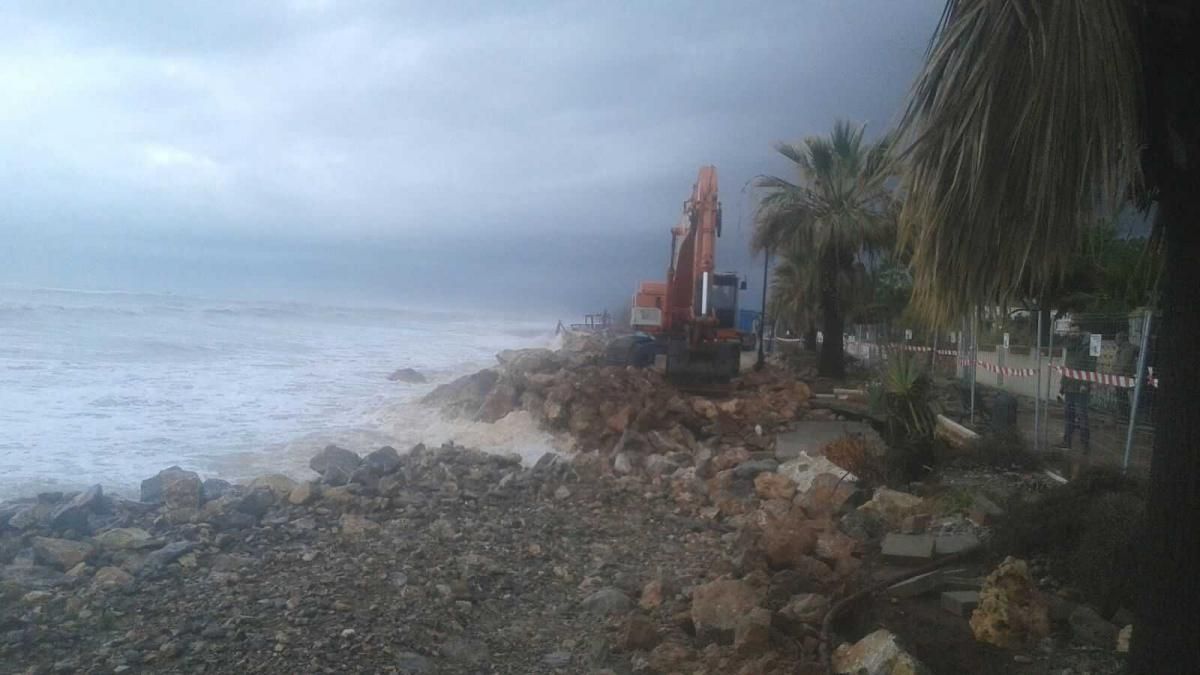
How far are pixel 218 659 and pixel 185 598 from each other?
65.8 inches

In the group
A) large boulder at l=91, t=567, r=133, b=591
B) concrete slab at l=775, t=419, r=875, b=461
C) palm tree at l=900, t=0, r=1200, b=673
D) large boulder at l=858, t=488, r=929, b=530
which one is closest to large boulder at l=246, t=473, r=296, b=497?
large boulder at l=91, t=567, r=133, b=591

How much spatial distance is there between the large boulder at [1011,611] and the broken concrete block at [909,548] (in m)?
1.22

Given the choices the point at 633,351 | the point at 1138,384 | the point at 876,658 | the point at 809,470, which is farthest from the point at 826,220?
the point at 876,658

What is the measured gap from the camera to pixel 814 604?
6.57 metres

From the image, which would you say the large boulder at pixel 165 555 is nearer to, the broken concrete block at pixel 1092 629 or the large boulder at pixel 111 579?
the large boulder at pixel 111 579

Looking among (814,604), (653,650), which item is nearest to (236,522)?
(653,650)

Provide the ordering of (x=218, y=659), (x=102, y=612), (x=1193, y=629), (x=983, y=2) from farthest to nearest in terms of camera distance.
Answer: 1. (x=102, y=612)
2. (x=218, y=659)
3. (x=983, y=2)
4. (x=1193, y=629)

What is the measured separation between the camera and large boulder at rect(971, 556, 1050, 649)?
18.1 feet

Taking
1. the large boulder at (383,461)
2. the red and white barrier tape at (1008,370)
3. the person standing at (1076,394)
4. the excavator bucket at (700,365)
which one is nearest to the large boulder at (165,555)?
the large boulder at (383,461)

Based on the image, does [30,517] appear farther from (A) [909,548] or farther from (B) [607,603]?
(A) [909,548]

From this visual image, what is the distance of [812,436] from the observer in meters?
15.1

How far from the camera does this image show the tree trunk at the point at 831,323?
82.6 feet

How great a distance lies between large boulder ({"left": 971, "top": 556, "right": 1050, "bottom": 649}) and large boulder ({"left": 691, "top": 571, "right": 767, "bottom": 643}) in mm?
1545

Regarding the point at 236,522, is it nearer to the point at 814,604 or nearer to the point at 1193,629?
the point at 814,604
